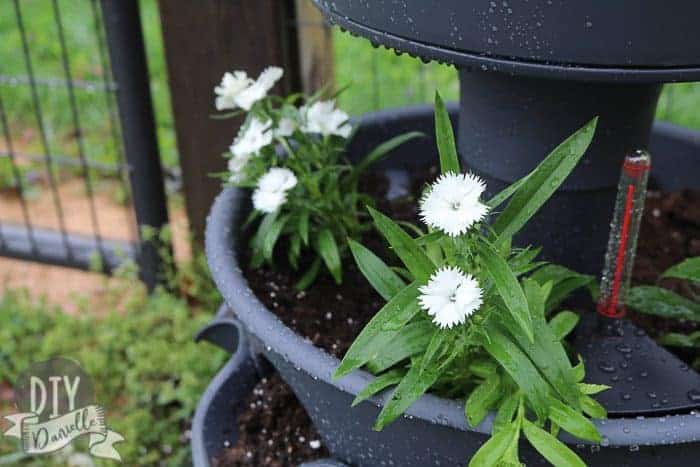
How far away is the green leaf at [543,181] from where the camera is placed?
972mm

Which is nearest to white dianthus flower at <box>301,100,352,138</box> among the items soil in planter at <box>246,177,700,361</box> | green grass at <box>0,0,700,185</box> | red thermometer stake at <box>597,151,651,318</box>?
soil in planter at <box>246,177,700,361</box>

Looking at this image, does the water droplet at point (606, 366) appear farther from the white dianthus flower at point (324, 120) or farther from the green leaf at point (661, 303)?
the white dianthus flower at point (324, 120)

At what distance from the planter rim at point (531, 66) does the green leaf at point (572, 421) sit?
1.10 feet

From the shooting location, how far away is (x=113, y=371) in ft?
6.25

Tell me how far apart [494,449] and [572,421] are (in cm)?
8

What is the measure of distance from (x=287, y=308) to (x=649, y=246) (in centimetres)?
61

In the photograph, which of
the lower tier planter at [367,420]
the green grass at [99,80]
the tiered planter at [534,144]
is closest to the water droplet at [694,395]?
the tiered planter at [534,144]

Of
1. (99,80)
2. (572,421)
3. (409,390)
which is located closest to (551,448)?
(572,421)

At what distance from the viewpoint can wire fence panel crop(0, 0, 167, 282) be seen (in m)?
2.14

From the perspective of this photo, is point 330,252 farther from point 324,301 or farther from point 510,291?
point 510,291

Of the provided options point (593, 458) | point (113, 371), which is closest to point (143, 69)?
point (113, 371)

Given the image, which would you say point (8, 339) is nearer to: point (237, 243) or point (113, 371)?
point (113, 371)

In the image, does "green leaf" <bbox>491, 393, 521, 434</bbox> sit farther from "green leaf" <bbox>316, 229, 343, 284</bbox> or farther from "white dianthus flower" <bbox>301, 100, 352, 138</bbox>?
"white dianthus flower" <bbox>301, 100, 352, 138</bbox>

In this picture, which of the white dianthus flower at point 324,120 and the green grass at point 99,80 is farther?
the green grass at point 99,80
